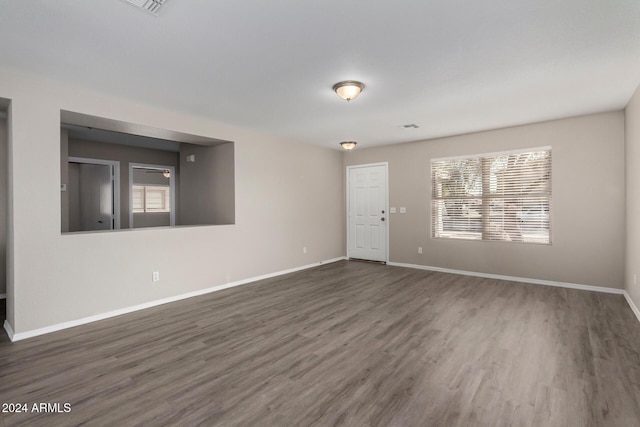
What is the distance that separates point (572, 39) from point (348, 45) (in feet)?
5.60

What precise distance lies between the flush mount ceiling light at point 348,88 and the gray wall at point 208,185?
2407mm

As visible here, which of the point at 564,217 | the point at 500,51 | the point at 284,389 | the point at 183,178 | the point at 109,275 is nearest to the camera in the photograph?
the point at 284,389

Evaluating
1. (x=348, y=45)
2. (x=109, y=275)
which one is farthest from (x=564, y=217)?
(x=109, y=275)

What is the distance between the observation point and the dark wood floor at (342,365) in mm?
1917

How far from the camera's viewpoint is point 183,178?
6.11m

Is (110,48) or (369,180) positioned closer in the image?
A: (110,48)

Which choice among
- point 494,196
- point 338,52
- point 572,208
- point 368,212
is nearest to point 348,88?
point 338,52

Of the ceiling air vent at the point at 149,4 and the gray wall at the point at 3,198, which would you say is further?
the gray wall at the point at 3,198

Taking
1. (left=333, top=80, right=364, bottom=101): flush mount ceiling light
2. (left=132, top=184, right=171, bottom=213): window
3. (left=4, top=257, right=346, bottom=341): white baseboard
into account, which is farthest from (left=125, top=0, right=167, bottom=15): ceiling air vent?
(left=132, top=184, right=171, bottom=213): window

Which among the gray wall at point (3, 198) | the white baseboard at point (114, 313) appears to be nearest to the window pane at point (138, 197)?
the gray wall at point (3, 198)

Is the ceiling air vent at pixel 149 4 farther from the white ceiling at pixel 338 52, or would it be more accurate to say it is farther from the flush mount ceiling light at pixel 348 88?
the flush mount ceiling light at pixel 348 88

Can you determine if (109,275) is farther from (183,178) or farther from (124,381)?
(183,178)

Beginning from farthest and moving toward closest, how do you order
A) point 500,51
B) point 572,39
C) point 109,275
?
1. point 109,275
2. point 500,51
3. point 572,39

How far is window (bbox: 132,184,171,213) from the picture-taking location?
676 centimetres
